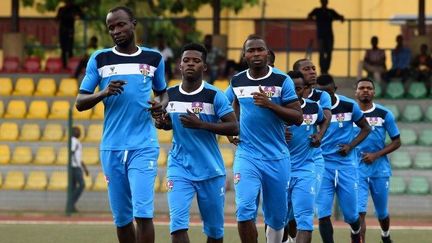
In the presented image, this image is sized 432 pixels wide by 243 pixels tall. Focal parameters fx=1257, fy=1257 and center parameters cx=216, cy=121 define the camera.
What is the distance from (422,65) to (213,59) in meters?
4.96

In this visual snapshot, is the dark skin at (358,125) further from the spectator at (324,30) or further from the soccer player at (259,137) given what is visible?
the spectator at (324,30)

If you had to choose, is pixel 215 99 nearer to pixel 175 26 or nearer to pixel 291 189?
pixel 291 189

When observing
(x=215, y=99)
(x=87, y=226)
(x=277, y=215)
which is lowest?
(x=87, y=226)

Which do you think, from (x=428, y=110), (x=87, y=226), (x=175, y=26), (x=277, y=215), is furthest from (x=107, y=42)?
(x=277, y=215)

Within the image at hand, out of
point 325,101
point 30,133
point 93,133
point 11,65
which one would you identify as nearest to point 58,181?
point 93,133

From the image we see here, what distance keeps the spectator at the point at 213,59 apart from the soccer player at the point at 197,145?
16.3 m

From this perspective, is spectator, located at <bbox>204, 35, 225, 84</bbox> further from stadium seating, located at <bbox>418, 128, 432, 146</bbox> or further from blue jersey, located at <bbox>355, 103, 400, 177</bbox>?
blue jersey, located at <bbox>355, 103, 400, 177</bbox>

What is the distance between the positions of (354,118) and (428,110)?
12.5 meters

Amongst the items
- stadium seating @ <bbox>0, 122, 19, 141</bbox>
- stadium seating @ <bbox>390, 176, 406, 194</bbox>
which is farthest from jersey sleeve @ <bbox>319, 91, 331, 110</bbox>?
stadium seating @ <bbox>0, 122, 19, 141</bbox>

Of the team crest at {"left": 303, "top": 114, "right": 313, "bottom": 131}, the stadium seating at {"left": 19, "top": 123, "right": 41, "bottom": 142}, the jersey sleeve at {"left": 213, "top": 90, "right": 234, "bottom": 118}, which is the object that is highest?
the jersey sleeve at {"left": 213, "top": 90, "right": 234, "bottom": 118}

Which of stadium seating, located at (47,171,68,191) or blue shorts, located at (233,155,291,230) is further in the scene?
stadium seating, located at (47,171,68,191)

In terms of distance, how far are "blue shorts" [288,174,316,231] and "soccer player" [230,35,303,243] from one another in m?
1.34

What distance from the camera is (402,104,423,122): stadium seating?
90.7ft

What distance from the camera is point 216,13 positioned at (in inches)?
1208
